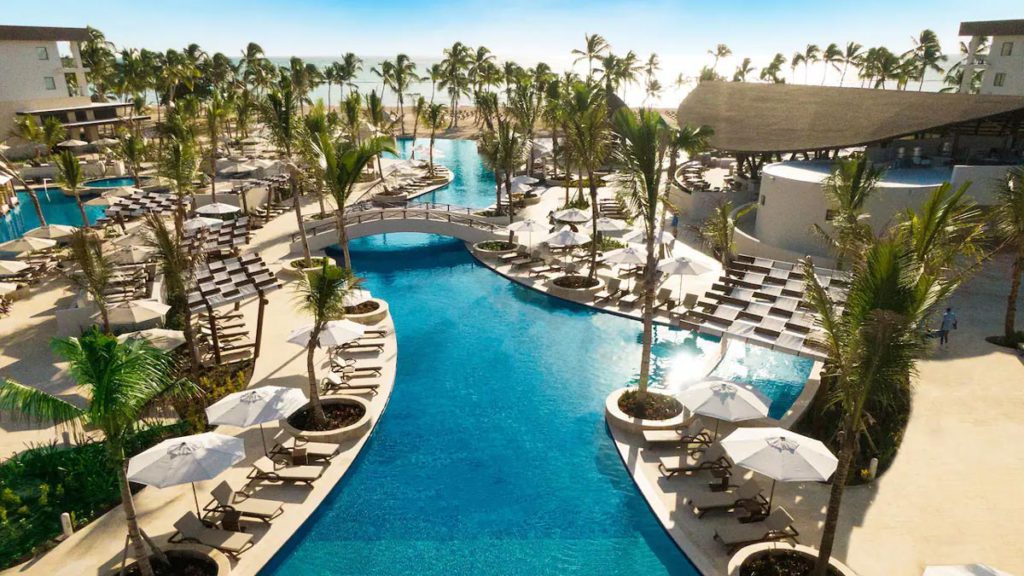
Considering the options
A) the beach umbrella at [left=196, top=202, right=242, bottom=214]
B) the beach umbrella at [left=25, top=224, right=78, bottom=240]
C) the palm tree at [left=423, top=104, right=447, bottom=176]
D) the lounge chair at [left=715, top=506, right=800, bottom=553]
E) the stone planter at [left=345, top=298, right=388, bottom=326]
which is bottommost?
the lounge chair at [left=715, top=506, right=800, bottom=553]

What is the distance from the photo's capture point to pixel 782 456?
1170 centimetres

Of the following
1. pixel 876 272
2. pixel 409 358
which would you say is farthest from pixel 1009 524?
pixel 409 358

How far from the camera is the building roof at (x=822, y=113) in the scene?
2978 centimetres

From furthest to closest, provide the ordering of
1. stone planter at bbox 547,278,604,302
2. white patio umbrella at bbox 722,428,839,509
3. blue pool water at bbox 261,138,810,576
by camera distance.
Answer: stone planter at bbox 547,278,604,302
blue pool water at bbox 261,138,810,576
white patio umbrella at bbox 722,428,839,509

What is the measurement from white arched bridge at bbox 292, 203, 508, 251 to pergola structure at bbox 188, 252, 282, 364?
6.69 meters

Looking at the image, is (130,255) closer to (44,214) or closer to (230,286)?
(230,286)

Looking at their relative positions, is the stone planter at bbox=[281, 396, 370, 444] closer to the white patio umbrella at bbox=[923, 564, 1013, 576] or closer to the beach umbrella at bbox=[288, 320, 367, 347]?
the beach umbrella at bbox=[288, 320, 367, 347]

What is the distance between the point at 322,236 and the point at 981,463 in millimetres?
29033

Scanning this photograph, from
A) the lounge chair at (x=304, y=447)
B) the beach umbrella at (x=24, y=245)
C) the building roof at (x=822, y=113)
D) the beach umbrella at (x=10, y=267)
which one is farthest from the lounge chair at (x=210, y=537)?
the building roof at (x=822, y=113)

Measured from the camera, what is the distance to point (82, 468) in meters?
14.0

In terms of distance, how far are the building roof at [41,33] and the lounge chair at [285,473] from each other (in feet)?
226

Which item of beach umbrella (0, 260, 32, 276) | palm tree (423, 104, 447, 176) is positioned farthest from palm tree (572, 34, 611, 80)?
beach umbrella (0, 260, 32, 276)

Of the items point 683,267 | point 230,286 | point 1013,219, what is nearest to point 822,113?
point 1013,219

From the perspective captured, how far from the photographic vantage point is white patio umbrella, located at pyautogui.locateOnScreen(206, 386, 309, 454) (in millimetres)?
13844
